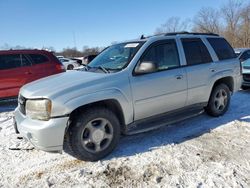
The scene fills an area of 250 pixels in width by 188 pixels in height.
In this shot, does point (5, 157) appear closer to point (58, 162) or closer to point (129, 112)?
point (58, 162)

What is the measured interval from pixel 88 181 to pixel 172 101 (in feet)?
6.98

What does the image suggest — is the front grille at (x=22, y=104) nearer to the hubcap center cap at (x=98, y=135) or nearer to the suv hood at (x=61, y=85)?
the suv hood at (x=61, y=85)

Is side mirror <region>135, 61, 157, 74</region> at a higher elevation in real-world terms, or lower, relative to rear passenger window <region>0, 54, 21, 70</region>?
lower

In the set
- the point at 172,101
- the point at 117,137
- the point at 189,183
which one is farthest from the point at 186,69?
the point at 189,183

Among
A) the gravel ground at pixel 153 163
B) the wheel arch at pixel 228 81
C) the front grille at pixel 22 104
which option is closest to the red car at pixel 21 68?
the gravel ground at pixel 153 163

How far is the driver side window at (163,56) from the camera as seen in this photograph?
4.39 meters

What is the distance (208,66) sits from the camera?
5.20 metres

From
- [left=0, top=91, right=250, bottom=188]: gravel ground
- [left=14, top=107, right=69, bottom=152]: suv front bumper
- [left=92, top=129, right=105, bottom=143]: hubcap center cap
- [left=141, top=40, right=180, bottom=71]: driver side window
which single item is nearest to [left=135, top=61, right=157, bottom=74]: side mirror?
[left=141, top=40, right=180, bottom=71]: driver side window

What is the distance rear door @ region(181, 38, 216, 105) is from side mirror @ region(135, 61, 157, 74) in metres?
1.02

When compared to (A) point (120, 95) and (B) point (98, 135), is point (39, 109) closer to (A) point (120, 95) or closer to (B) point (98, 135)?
(B) point (98, 135)

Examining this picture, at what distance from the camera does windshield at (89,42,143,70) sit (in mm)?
4269

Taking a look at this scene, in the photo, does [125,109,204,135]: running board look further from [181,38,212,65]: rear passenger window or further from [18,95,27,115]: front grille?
[18,95,27,115]: front grille

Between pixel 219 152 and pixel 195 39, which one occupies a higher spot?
pixel 195 39

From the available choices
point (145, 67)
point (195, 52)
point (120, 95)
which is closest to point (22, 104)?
point (120, 95)
